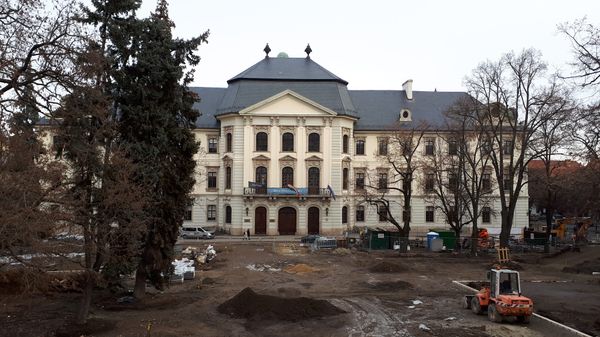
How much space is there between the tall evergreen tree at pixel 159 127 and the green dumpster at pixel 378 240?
2357 cm

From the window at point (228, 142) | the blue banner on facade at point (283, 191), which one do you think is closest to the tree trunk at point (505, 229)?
the blue banner on facade at point (283, 191)

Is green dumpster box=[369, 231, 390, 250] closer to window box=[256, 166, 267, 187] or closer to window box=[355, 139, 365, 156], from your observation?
window box=[256, 166, 267, 187]

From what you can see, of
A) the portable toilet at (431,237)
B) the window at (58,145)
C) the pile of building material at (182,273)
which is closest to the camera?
the window at (58,145)

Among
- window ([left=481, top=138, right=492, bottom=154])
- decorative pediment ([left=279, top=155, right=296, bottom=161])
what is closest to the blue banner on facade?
decorative pediment ([left=279, top=155, right=296, bottom=161])

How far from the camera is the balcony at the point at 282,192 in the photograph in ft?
166

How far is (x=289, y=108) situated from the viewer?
167 feet

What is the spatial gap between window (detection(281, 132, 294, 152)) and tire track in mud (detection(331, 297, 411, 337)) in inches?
1202

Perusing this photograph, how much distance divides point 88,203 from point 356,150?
137 feet

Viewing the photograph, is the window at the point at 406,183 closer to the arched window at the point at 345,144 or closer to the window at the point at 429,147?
the arched window at the point at 345,144

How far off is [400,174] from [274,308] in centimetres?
2395

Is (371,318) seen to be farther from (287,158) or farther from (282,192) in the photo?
(287,158)

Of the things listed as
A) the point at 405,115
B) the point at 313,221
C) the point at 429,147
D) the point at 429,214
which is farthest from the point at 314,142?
the point at 429,214

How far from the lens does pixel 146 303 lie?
20406 millimetres

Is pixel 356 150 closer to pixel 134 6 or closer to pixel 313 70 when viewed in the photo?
pixel 313 70
